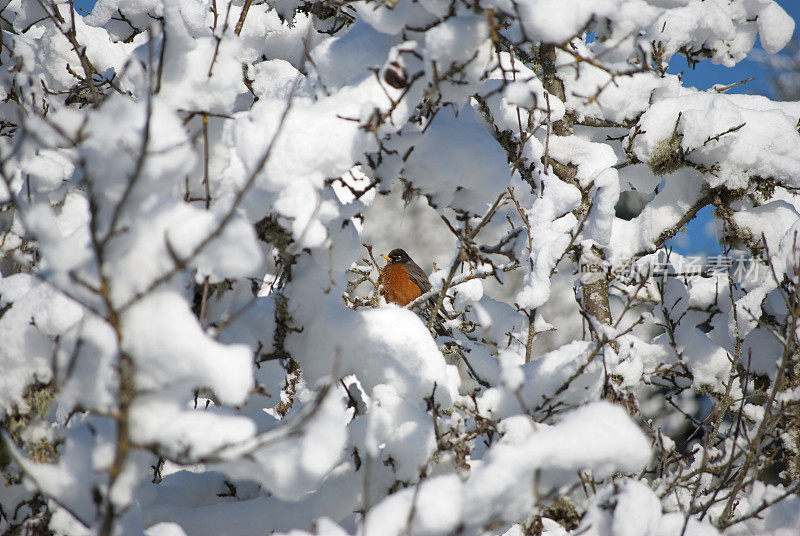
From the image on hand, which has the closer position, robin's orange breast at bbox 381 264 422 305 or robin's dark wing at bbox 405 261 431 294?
robin's orange breast at bbox 381 264 422 305

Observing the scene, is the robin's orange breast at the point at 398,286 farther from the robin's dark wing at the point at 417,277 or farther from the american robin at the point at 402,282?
the robin's dark wing at the point at 417,277

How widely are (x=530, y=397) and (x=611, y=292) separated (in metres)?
3.72

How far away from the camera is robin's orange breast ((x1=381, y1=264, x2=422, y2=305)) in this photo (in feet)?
21.5

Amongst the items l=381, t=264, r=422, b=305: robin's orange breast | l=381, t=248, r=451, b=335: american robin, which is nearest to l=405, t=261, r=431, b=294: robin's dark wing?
l=381, t=248, r=451, b=335: american robin

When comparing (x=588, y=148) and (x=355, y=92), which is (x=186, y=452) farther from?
(x=588, y=148)

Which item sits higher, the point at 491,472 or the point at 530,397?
the point at 491,472

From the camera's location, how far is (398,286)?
664cm

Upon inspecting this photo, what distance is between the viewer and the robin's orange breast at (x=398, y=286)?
656 cm

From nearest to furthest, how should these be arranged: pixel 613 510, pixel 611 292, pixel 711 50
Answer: pixel 613 510
pixel 711 50
pixel 611 292

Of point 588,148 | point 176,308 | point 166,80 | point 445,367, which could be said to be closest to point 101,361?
point 176,308

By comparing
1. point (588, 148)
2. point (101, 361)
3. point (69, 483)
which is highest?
point (101, 361)

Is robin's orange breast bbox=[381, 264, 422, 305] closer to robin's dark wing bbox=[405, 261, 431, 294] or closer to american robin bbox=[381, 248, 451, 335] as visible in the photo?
american robin bbox=[381, 248, 451, 335]

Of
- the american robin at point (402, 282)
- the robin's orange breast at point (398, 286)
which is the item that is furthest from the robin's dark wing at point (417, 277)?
the robin's orange breast at point (398, 286)

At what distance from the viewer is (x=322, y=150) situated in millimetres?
1854
